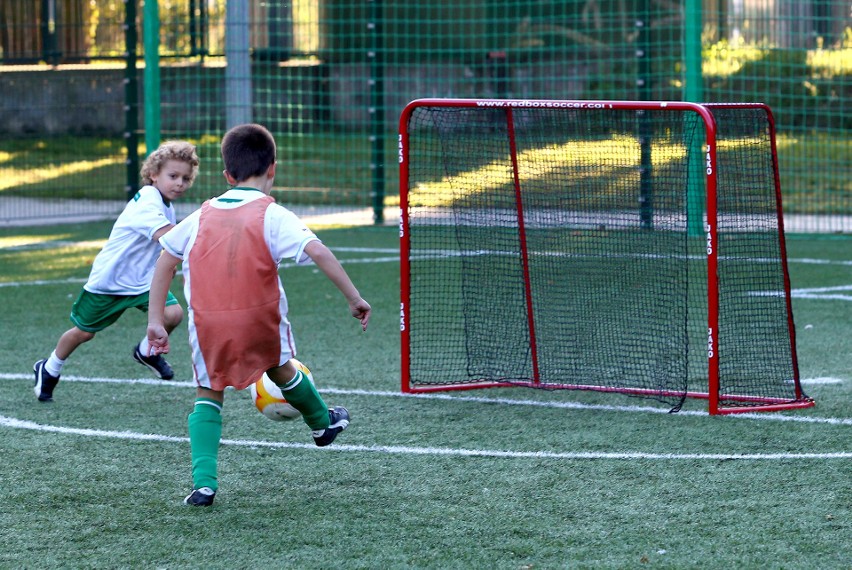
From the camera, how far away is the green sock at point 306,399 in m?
5.20

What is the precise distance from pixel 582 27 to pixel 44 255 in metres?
10.8

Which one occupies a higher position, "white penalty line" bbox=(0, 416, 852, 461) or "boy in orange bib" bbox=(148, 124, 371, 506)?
"boy in orange bib" bbox=(148, 124, 371, 506)

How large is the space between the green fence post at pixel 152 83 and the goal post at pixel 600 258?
6970mm

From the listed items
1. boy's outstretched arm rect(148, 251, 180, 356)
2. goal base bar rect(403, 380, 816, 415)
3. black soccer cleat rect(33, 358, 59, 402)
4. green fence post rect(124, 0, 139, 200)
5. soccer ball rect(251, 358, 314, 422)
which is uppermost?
green fence post rect(124, 0, 139, 200)

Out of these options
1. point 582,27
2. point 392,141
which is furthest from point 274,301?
point 582,27

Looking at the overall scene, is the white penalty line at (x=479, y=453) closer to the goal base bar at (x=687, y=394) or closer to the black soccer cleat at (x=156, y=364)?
the goal base bar at (x=687, y=394)

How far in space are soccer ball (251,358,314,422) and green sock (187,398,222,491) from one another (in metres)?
0.44

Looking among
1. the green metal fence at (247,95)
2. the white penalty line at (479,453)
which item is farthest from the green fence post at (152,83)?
the white penalty line at (479,453)

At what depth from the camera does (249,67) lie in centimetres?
1573

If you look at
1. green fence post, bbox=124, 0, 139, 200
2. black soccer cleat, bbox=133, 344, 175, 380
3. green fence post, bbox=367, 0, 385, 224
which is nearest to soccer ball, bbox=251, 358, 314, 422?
black soccer cleat, bbox=133, 344, 175, 380

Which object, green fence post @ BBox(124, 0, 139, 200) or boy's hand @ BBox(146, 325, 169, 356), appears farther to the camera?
green fence post @ BBox(124, 0, 139, 200)

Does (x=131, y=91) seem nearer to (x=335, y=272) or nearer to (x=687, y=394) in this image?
(x=687, y=394)

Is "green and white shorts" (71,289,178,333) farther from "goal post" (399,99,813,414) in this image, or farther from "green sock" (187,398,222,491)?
"green sock" (187,398,222,491)

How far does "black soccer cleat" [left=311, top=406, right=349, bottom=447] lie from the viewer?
5.39 meters
